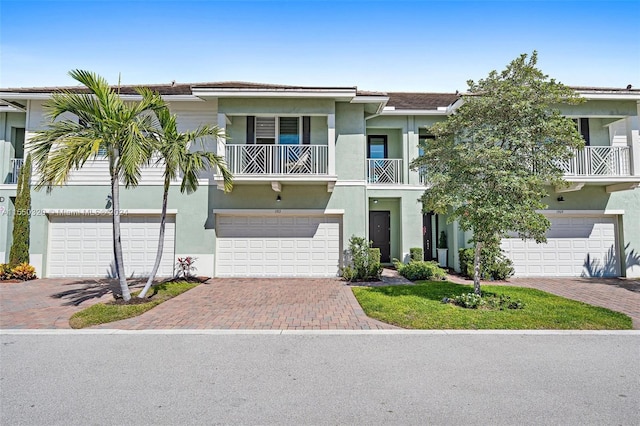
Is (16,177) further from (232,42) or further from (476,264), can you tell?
(476,264)

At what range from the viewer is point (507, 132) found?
24.5 ft

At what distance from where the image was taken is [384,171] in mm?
14969

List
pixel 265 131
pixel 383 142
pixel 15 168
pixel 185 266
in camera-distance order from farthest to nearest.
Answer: pixel 383 142 → pixel 15 168 → pixel 265 131 → pixel 185 266

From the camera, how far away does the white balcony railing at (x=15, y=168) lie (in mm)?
A: 12816

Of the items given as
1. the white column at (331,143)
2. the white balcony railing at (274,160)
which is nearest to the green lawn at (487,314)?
the white column at (331,143)

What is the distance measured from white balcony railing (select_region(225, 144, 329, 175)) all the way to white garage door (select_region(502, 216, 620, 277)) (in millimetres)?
7630

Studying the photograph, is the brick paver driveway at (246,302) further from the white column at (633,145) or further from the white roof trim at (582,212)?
the white column at (633,145)

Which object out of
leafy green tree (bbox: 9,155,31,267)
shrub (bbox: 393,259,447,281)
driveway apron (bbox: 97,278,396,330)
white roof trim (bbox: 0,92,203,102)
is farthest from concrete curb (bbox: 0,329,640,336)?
white roof trim (bbox: 0,92,203,102)

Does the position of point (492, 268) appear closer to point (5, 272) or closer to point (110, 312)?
point (110, 312)

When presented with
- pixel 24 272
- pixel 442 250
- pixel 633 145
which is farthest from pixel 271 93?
pixel 633 145

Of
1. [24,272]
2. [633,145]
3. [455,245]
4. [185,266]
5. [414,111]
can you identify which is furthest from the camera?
[414,111]

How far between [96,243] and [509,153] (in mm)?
13431

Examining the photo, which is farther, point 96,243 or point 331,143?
point 96,243

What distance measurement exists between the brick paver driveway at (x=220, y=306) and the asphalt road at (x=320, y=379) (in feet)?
2.20
